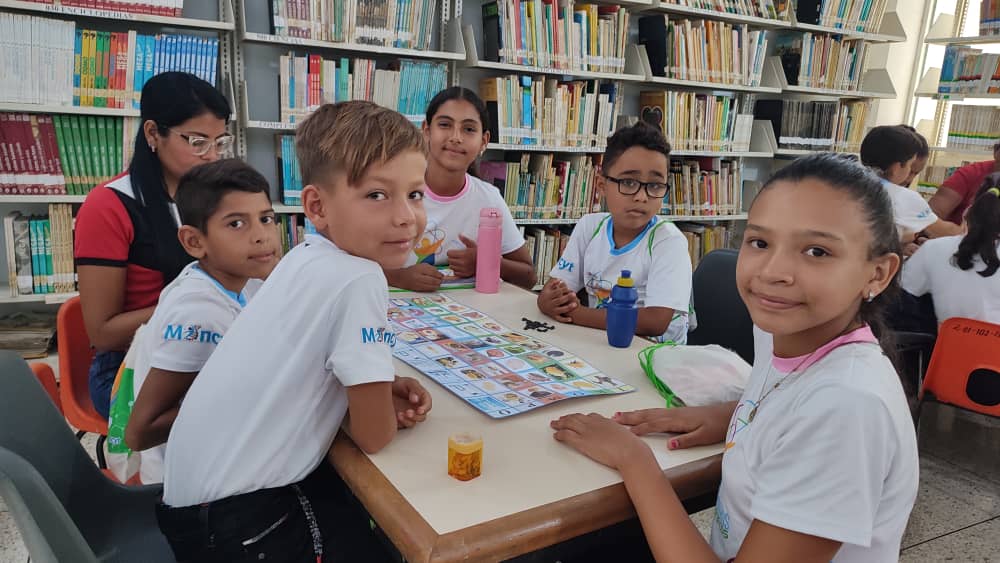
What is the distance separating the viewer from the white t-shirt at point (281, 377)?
3.03ft

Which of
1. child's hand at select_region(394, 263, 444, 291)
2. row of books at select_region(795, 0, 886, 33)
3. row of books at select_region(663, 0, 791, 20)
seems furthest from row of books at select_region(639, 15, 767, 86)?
child's hand at select_region(394, 263, 444, 291)

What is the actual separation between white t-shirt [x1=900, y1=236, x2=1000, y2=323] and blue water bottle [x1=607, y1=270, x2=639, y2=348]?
1186mm

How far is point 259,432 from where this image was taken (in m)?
0.94

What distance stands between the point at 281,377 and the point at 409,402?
220mm

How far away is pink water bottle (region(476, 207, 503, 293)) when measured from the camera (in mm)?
1876

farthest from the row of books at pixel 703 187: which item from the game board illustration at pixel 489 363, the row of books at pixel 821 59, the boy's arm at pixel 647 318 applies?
the game board illustration at pixel 489 363

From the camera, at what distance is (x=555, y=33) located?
3391mm

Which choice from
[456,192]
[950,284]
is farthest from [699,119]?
[456,192]

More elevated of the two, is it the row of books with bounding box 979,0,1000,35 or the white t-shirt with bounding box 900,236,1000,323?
the row of books with bounding box 979,0,1000,35

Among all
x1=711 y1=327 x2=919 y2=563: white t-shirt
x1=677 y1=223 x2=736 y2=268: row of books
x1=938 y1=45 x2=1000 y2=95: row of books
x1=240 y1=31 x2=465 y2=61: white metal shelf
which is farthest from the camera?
x1=938 y1=45 x2=1000 y2=95: row of books

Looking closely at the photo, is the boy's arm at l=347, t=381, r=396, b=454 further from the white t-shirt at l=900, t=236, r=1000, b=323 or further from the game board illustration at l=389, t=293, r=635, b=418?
the white t-shirt at l=900, t=236, r=1000, b=323

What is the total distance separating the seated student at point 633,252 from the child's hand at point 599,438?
604 millimetres

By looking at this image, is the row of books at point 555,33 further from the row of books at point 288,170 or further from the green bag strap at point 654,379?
the green bag strap at point 654,379

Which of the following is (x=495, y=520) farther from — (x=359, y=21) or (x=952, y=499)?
(x=359, y=21)
